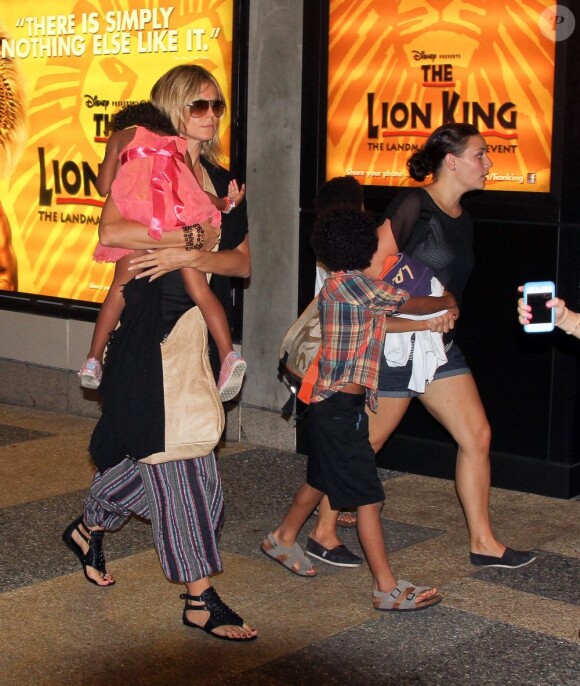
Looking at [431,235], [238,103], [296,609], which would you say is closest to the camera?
[296,609]

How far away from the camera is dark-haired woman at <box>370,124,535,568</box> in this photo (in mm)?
5668

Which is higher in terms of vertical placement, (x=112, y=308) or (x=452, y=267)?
(x=452, y=267)

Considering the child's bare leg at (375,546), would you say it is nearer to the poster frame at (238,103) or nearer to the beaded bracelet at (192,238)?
the beaded bracelet at (192,238)

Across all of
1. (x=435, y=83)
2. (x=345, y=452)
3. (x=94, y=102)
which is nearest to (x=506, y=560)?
(x=345, y=452)

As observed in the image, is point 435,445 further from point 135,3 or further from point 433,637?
point 135,3

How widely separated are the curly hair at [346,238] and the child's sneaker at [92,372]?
106 centimetres

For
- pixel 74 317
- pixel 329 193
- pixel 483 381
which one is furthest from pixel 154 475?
pixel 74 317

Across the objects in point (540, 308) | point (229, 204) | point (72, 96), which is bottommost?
point (540, 308)

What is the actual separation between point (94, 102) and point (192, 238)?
15.6ft

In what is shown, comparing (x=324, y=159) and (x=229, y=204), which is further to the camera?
(x=324, y=159)

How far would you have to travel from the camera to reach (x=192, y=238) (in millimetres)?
4828

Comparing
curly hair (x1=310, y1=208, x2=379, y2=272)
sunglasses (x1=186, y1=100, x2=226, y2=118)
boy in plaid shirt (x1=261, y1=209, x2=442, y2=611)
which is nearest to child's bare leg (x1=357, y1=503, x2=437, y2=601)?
boy in plaid shirt (x1=261, y1=209, x2=442, y2=611)

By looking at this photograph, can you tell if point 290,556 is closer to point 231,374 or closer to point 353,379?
point 353,379

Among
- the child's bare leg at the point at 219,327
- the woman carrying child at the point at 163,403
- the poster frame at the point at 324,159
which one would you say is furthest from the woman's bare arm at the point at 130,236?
the poster frame at the point at 324,159
